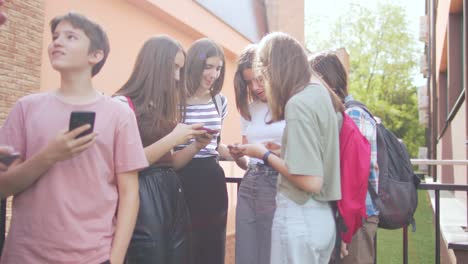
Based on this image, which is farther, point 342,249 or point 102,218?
point 342,249

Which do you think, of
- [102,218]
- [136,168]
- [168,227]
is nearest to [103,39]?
[136,168]

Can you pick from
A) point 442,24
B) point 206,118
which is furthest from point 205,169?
point 442,24

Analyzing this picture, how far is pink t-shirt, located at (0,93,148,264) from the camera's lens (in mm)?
1806

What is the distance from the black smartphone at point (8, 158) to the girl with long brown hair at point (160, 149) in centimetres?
68

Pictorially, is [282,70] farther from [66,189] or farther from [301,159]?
[66,189]

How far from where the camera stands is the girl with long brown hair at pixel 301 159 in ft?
6.91

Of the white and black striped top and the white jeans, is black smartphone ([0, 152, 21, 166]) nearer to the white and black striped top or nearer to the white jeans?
the white jeans

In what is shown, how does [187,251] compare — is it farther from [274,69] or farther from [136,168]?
[274,69]

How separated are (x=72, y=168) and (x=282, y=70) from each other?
994mm

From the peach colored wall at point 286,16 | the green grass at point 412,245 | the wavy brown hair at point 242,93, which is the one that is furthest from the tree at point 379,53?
the wavy brown hair at point 242,93

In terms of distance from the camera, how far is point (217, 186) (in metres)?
3.10

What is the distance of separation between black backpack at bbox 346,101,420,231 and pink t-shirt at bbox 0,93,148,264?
1340 mm

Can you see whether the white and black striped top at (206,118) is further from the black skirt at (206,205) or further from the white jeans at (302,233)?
the white jeans at (302,233)

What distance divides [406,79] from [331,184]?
3708 centimetres
